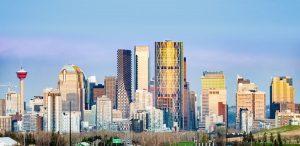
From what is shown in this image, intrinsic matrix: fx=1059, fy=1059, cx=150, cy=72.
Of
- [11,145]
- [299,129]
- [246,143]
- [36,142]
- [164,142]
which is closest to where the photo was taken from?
[11,145]

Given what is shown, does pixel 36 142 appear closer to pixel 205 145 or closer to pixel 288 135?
pixel 205 145

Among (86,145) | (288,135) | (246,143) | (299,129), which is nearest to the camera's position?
(86,145)

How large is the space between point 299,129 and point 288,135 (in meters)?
13.0

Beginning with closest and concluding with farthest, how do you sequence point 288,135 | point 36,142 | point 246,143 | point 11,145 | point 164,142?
point 11,145 → point 36,142 → point 246,143 → point 164,142 → point 288,135

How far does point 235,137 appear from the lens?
594 feet

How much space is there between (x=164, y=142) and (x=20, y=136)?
29230 mm

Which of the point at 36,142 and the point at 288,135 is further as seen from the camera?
the point at 288,135

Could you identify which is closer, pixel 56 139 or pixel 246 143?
pixel 56 139

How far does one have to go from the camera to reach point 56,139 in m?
137

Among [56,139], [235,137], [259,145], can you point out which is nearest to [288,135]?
[235,137]

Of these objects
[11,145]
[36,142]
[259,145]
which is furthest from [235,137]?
[11,145]

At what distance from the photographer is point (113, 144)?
13862 cm

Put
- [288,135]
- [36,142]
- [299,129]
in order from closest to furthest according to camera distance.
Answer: [36,142]
[288,135]
[299,129]

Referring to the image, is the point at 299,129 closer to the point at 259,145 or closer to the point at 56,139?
the point at 259,145
